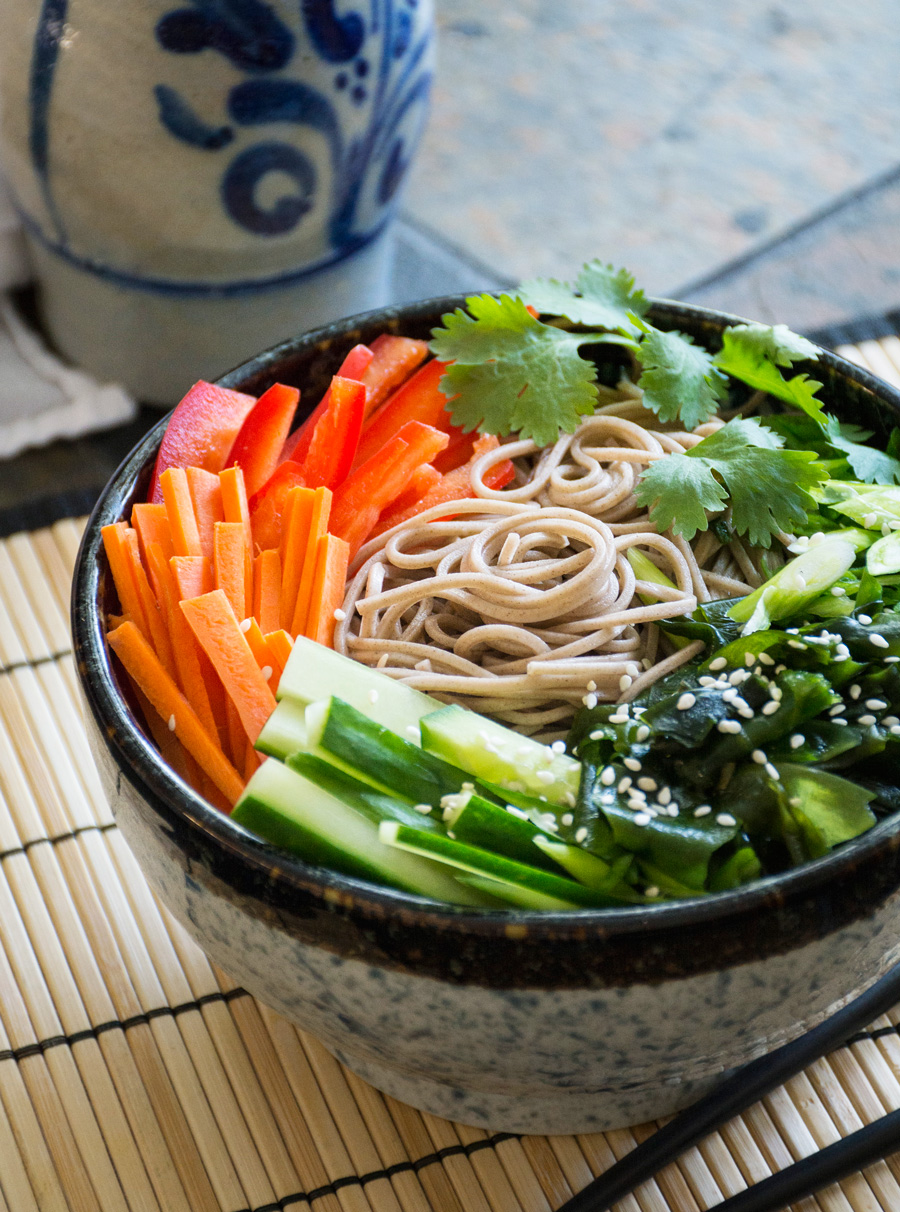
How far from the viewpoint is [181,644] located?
59.3 inches

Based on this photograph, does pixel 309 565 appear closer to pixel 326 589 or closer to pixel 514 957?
pixel 326 589

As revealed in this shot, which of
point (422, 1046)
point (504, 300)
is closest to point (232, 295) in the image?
point (504, 300)

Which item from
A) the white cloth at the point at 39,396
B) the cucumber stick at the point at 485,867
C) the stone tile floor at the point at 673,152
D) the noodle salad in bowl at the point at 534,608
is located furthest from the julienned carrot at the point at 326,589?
the stone tile floor at the point at 673,152

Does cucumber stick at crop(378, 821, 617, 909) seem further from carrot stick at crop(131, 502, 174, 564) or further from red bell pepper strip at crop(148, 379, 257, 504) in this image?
red bell pepper strip at crop(148, 379, 257, 504)

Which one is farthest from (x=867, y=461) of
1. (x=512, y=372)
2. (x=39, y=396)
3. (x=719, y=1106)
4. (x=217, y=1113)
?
(x=39, y=396)

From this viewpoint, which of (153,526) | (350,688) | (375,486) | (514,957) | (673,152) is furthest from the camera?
(673,152)

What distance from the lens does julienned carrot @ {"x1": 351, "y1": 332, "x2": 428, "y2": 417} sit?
1.82 m

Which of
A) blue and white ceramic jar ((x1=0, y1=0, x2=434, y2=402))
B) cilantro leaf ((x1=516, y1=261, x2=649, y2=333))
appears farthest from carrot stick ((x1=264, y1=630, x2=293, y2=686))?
blue and white ceramic jar ((x1=0, y1=0, x2=434, y2=402))

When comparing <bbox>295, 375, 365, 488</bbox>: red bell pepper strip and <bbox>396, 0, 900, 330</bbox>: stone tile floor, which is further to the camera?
<bbox>396, 0, 900, 330</bbox>: stone tile floor

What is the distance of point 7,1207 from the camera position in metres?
1.52

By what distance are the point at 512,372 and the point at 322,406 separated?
0.94 feet

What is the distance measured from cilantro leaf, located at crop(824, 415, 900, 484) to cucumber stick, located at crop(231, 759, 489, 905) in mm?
874

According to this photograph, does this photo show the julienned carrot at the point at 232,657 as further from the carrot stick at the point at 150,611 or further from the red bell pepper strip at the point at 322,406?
the red bell pepper strip at the point at 322,406

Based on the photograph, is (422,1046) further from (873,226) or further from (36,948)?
(873,226)
